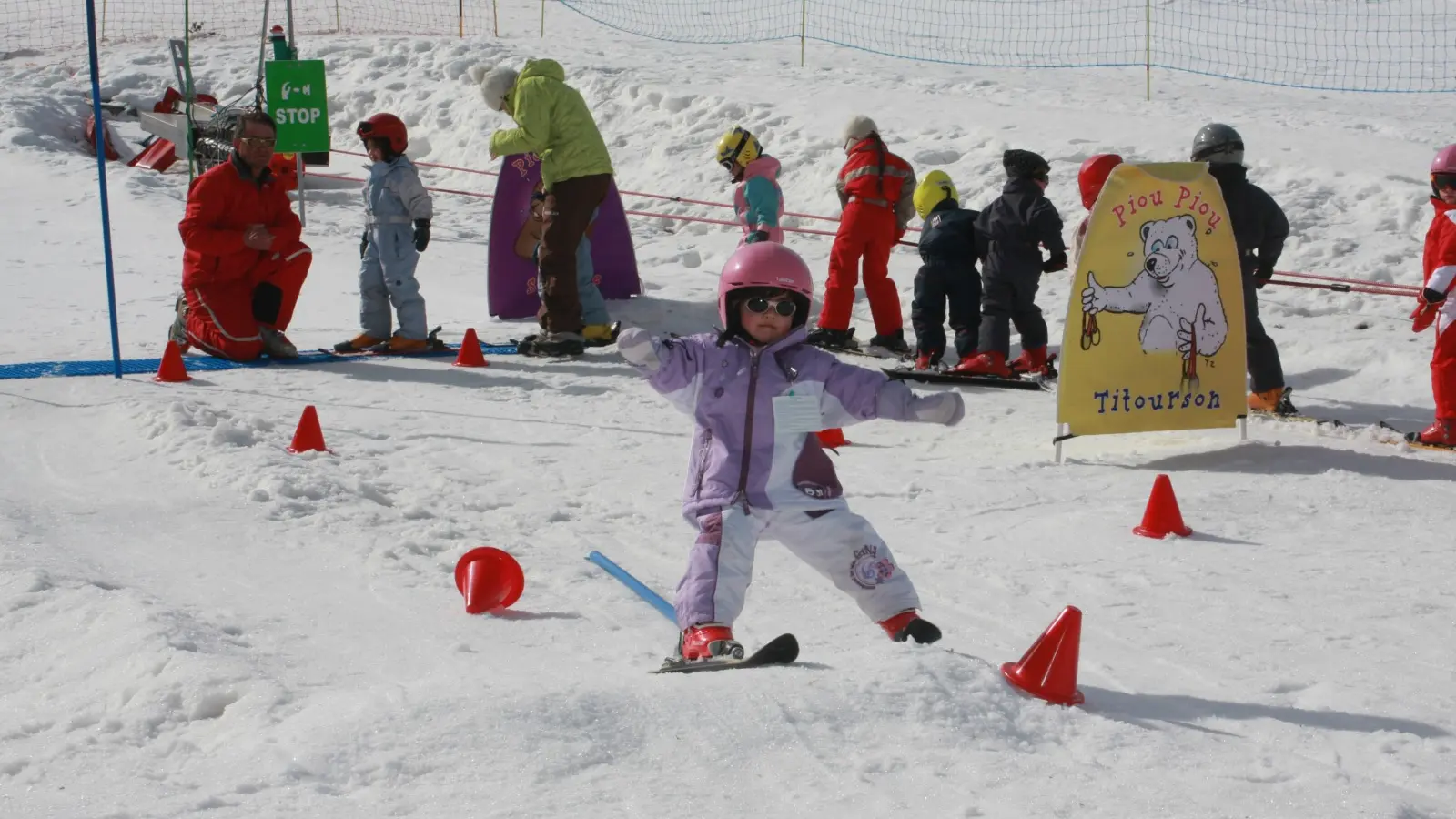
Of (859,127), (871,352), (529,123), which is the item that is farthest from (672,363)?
(859,127)

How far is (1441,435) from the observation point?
7.84 m

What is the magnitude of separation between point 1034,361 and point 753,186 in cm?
259

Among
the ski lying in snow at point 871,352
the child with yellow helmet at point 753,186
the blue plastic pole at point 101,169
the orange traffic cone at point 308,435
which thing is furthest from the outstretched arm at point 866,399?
the child with yellow helmet at point 753,186

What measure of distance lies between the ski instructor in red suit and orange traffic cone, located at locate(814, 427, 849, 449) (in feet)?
13.6

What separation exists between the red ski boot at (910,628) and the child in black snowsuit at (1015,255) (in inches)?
211

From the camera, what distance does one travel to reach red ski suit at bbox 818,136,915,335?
11000mm

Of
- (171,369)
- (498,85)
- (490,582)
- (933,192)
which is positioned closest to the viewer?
(490,582)

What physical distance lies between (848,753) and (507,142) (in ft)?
25.5

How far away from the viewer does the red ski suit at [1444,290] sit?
302 inches

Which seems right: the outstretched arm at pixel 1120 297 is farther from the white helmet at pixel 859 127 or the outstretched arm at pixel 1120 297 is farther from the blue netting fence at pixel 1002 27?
the blue netting fence at pixel 1002 27

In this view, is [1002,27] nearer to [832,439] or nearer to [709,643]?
[832,439]

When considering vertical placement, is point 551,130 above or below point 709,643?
above

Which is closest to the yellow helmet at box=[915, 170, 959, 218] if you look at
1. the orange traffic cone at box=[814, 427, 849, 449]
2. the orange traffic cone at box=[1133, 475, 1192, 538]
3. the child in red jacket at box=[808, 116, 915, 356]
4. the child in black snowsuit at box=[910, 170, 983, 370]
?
the child in black snowsuit at box=[910, 170, 983, 370]

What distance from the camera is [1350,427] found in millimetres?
8312
